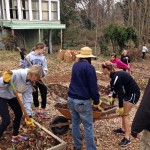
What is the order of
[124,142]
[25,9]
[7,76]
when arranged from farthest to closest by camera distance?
1. [25,9]
2. [124,142]
3. [7,76]

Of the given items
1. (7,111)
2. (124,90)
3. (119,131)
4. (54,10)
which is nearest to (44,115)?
(119,131)

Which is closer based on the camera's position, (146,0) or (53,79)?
(53,79)

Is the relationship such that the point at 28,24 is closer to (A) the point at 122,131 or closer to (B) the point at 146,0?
(B) the point at 146,0

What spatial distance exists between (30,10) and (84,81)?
1782 cm

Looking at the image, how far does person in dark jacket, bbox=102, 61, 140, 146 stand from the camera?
4.08m

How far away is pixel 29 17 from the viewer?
20.2 meters

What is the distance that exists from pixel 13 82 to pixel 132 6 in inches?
801

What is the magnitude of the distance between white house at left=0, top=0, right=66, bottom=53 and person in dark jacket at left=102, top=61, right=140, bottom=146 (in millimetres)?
15760

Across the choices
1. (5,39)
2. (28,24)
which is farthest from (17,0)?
(5,39)

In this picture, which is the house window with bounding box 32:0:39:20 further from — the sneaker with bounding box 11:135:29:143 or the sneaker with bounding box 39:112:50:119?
the sneaker with bounding box 11:135:29:143

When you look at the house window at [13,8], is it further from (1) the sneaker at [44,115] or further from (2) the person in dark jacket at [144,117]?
(2) the person in dark jacket at [144,117]

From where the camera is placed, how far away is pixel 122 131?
16.3 feet

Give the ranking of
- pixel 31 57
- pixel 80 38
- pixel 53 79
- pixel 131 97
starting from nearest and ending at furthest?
pixel 131 97 < pixel 31 57 < pixel 53 79 < pixel 80 38

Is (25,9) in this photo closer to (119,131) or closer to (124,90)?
(119,131)
